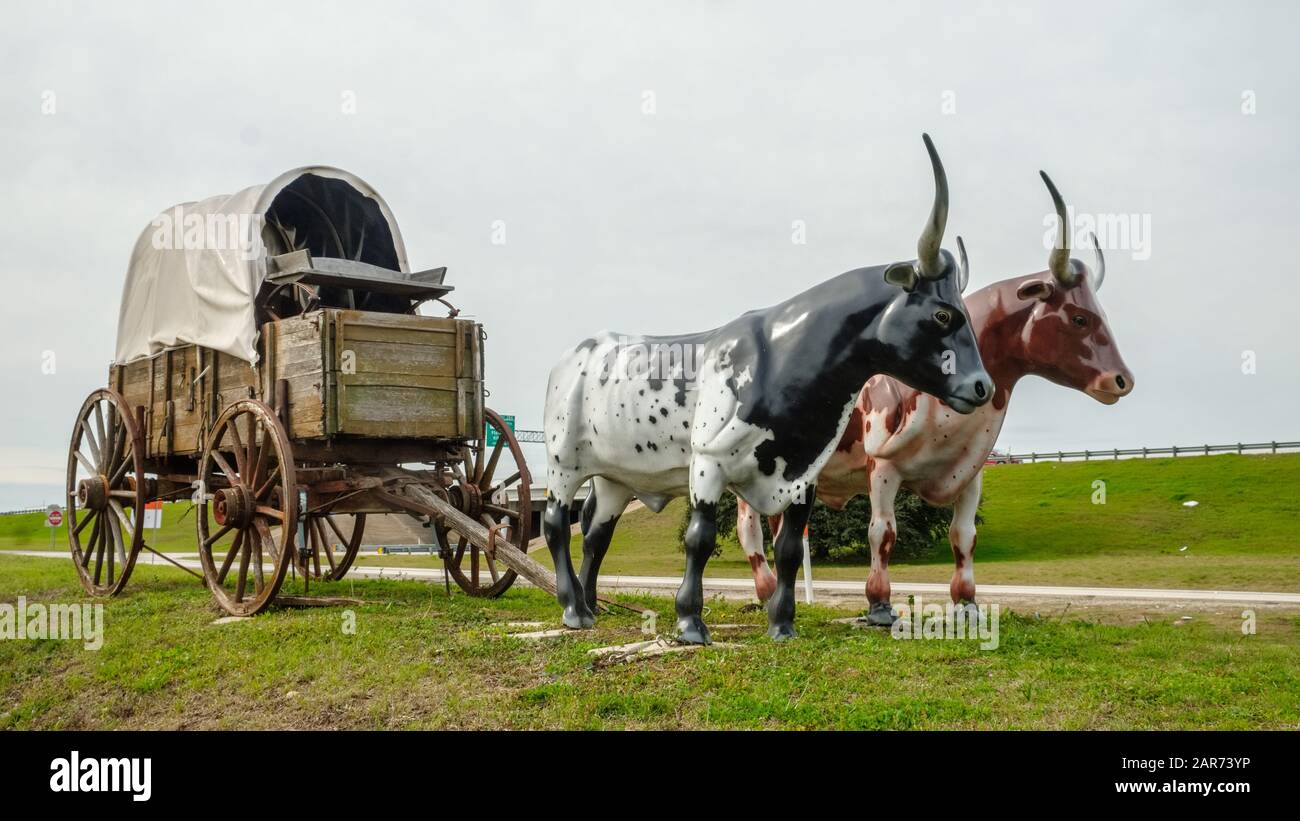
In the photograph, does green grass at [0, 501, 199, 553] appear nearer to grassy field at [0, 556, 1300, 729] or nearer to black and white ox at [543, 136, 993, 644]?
grassy field at [0, 556, 1300, 729]

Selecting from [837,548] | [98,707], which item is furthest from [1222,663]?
[837,548]

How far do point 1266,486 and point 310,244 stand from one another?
109ft

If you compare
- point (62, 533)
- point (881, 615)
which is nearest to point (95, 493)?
point (881, 615)

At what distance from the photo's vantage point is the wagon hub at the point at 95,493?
12023 mm

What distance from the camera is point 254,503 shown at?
9.42 meters

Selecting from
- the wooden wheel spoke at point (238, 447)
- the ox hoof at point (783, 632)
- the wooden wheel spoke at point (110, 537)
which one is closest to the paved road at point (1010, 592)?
the wooden wheel spoke at point (110, 537)

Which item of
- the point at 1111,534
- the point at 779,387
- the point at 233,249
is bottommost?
the point at 1111,534

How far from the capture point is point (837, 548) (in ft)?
83.1

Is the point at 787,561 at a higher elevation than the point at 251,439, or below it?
below

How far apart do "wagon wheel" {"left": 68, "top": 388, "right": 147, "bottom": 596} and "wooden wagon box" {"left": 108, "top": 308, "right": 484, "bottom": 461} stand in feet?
5.92

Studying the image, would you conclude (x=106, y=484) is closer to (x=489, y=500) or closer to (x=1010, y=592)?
(x=489, y=500)

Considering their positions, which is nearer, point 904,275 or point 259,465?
point 904,275

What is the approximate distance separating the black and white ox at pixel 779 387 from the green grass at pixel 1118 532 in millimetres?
9464

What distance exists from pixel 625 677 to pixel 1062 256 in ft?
14.9
